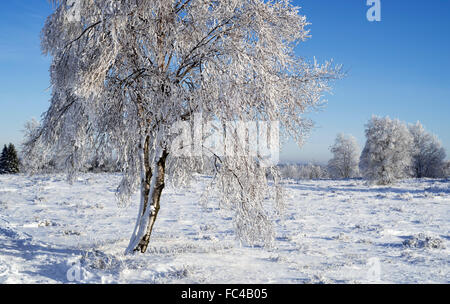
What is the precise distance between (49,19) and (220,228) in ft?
28.3

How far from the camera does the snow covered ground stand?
607cm

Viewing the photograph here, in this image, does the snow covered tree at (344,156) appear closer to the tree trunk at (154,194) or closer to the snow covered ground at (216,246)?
the snow covered ground at (216,246)

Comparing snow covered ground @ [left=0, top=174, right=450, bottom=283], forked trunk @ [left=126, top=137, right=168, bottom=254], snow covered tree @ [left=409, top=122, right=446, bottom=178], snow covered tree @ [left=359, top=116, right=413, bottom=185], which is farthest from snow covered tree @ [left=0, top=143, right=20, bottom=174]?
snow covered tree @ [left=409, top=122, right=446, bottom=178]

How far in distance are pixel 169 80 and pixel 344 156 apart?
189 ft

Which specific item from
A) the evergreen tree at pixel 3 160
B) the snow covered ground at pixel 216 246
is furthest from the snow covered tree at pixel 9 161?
the snow covered ground at pixel 216 246

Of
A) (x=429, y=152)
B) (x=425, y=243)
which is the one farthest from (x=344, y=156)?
(x=425, y=243)

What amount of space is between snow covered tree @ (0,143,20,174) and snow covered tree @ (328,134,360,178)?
54942mm

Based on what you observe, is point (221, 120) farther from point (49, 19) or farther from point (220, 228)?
point (220, 228)

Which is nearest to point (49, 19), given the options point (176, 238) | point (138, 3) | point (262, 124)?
point (138, 3)

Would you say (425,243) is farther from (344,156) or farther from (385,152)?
(344,156)

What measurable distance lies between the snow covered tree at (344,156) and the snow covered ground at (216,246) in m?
42.4

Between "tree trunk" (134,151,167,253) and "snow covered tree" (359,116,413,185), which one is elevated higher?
"snow covered tree" (359,116,413,185)

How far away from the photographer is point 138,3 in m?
6.30

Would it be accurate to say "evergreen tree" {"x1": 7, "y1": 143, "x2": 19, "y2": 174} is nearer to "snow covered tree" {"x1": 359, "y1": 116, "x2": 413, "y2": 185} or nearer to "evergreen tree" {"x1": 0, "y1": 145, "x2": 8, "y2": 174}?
"evergreen tree" {"x1": 0, "y1": 145, "x2": 8, "y2": 174}
